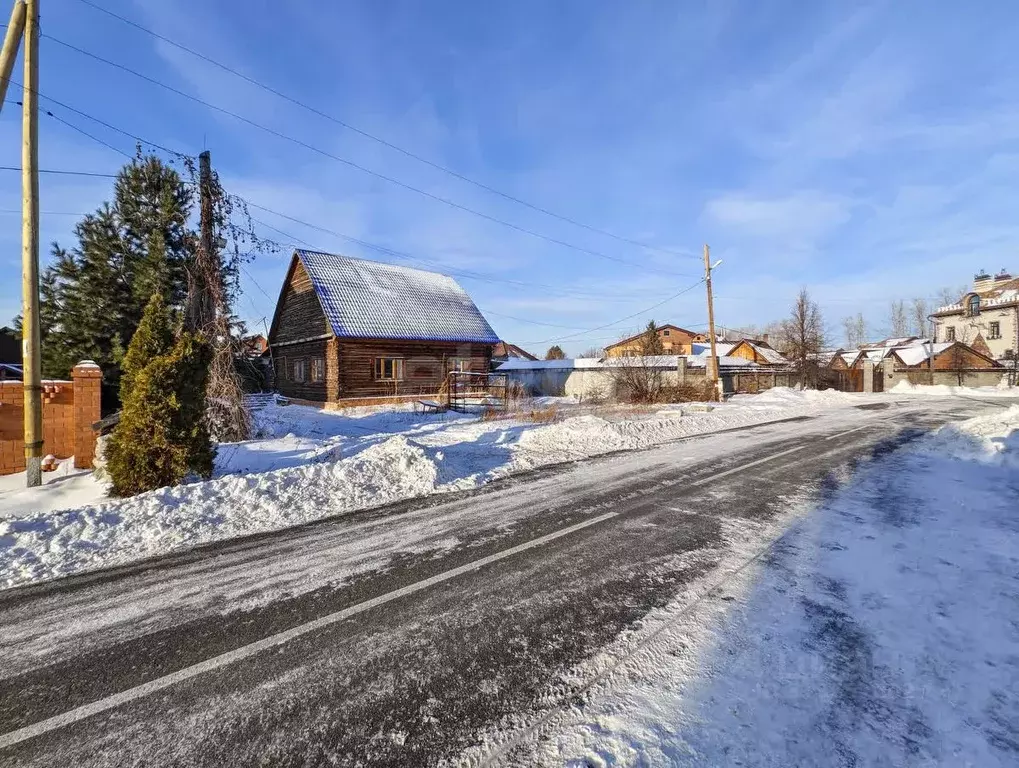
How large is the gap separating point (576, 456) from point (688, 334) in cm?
7062

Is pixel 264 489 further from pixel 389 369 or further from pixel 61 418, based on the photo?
pixel 389 369

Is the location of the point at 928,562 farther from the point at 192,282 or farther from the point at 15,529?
the point at 192,282

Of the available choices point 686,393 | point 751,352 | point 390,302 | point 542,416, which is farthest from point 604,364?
point 751,352

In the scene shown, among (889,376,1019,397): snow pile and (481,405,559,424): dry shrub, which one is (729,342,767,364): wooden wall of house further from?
(481,405,559,424): dry shrub

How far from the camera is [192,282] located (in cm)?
1084

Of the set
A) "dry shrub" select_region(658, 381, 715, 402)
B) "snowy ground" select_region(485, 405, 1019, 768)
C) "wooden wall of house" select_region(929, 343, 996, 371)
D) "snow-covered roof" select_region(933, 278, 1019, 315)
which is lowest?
"snowy ground" select_region(485, 405, 1019, 768)

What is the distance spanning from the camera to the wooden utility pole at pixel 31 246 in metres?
6.93

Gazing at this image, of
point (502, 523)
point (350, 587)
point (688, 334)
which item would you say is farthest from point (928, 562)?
point (688, 334)

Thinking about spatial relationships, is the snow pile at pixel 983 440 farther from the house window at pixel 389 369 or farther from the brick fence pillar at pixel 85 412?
the house window at pixel 389 369

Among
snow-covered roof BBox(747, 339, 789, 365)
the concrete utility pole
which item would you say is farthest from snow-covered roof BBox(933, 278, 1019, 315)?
the concrete utility pole

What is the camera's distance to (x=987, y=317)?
51438 mm

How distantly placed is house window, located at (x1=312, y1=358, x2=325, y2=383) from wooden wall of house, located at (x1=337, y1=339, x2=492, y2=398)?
1834mm

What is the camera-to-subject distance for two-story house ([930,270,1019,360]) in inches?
1916

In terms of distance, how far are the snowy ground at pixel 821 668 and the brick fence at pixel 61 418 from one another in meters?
9.21
